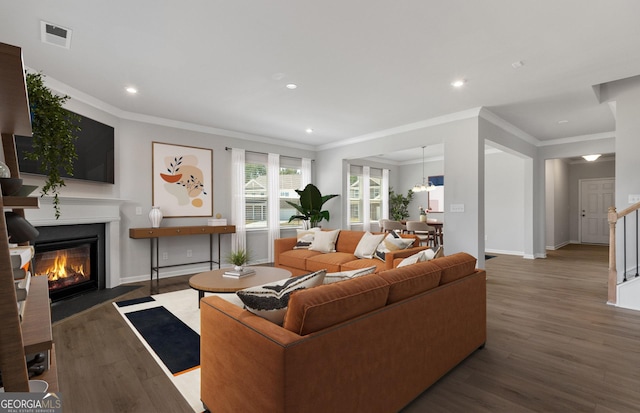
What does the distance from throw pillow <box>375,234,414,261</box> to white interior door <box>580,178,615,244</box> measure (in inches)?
333

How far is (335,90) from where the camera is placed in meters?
4.00

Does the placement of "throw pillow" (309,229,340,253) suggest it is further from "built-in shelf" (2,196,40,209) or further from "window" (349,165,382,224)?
"built-in shelf" (2,196,40,209)

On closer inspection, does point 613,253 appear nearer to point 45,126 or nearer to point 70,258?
point 45,126

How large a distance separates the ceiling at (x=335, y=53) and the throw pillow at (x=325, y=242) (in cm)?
189

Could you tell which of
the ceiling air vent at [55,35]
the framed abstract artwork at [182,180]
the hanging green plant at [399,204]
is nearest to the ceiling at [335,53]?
the ceiling air vent at [55,35]

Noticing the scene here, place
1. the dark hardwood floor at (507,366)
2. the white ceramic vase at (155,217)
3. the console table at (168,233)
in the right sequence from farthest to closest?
the white ceramic vase at (155,217) < the console table at (168,233) < the dark hardwood floor at (507,366)

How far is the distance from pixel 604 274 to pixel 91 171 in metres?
8.05

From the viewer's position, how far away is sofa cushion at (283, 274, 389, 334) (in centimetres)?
137

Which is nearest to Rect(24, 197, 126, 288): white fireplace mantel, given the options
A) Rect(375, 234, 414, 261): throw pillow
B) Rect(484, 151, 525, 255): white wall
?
Rect(375, 234, 414, 261): throw pillow

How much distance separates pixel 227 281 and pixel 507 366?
247cm

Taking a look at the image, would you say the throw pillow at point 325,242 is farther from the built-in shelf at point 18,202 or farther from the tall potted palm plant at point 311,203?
the built-in shelf at point 18,202

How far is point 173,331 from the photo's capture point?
2.98 meters

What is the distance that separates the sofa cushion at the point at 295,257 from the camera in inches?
179

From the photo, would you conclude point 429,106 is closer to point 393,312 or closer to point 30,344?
point 393,312
